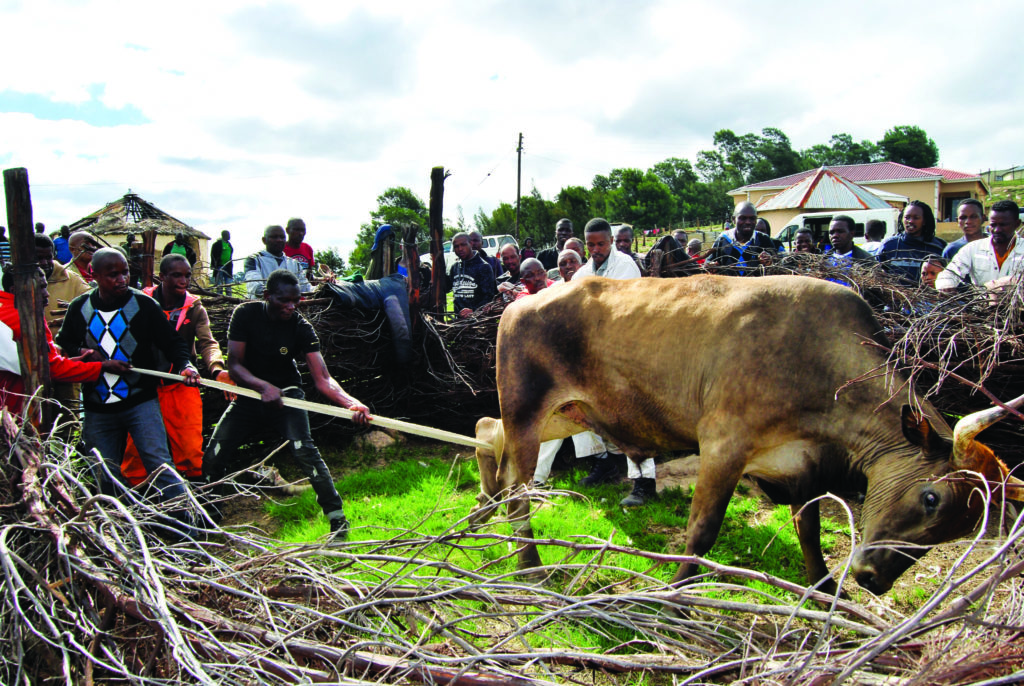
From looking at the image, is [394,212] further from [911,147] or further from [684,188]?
[911,147]

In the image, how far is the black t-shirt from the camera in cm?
498

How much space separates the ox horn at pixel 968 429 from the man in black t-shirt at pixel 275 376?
151 inches

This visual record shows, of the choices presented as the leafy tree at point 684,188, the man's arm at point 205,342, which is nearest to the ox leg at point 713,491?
the man's arm at point 205,342

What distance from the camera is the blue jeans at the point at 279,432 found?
5027 mm

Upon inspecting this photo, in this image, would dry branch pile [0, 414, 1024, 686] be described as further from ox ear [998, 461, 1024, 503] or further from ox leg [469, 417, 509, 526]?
ox leg [469, 417, 509, 526]

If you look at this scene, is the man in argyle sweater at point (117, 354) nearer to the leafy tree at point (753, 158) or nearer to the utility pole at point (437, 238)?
the utility pole at point (437, 238)

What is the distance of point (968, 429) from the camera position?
3.12 m

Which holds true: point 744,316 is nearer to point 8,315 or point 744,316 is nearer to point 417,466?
point 417,466

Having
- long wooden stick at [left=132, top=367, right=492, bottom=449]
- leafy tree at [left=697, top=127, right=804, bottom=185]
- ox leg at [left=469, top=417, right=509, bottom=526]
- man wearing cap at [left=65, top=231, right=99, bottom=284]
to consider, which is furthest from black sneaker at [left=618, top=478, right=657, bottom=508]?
leafy tree at [left=697, top=127, right=804, bottom=185]

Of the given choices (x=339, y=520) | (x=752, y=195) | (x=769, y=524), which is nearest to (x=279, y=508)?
(x=339, y=520)

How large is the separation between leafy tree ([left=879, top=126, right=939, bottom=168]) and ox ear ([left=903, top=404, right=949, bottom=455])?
89429mm

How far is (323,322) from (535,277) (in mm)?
2556

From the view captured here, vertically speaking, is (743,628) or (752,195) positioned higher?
(752,195)

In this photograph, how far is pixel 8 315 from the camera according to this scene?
4668 mm
